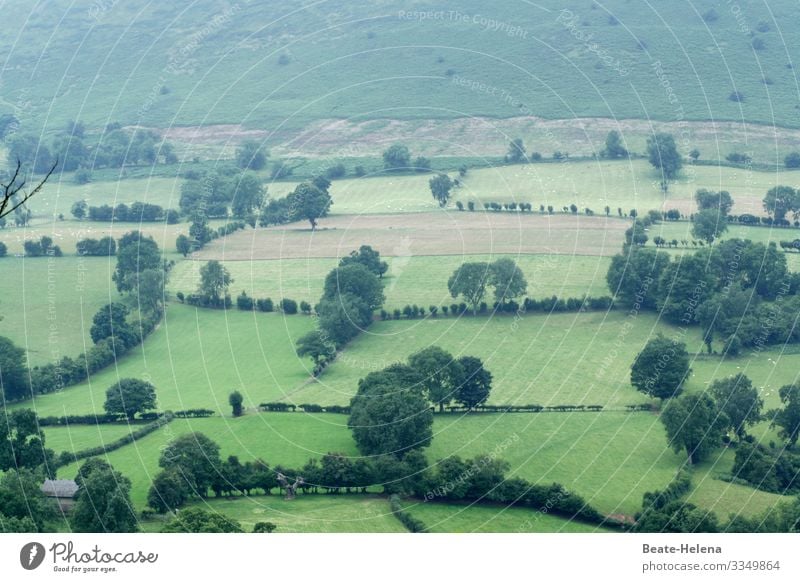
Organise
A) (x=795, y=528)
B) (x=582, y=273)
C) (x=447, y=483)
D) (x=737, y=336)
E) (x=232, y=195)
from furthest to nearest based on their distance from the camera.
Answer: (x=232, y=195) < (x=582, y=273) < (x=737, y=336) < (x=447, y=483) < (x=795, y=528)

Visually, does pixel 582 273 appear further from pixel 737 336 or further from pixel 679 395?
pixel 679 395

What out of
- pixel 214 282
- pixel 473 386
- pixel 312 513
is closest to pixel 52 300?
pixel 214 282

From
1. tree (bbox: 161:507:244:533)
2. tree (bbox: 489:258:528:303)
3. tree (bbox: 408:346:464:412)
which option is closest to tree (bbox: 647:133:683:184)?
tree (bbox: 489:258:528:303)

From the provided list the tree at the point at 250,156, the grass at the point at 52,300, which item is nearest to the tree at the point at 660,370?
the grass at the point at 52,300

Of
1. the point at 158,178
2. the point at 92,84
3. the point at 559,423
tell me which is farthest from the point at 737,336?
the point at 92,84

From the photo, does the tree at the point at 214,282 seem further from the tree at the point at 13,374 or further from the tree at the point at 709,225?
the tree at the point at 709,225

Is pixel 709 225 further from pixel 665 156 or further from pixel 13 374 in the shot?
pixel 13 374
